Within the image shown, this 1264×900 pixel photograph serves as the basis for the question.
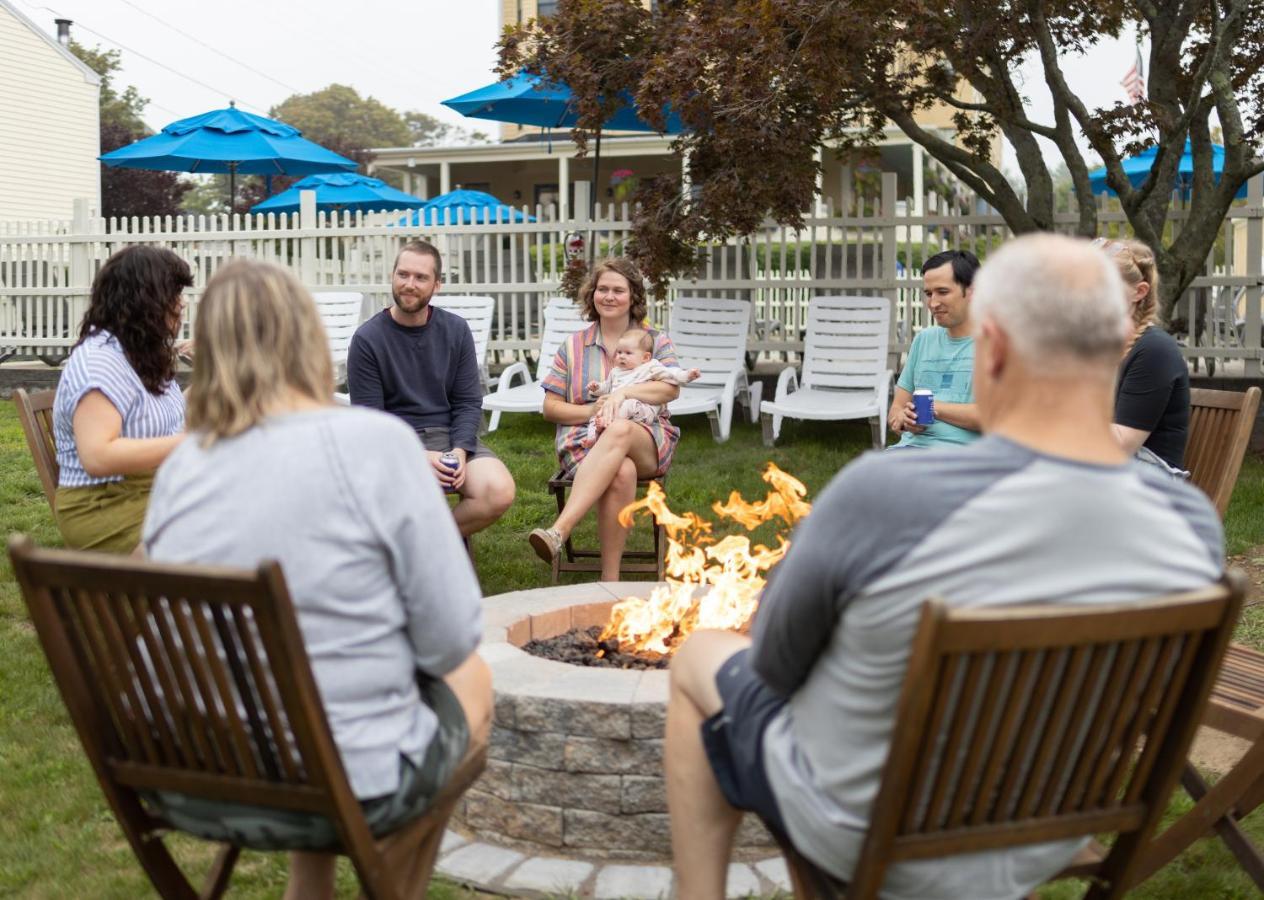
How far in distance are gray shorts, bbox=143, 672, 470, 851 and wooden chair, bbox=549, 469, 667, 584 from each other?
313cm

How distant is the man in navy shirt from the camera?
5312mm

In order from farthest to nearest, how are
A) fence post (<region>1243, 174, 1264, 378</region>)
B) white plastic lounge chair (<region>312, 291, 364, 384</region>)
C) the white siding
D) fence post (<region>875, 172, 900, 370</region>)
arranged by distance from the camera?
the white siding → white plastic lounge chair (<region>312, 291, 364, 384</region>) → fence post (<region>875, 172, 900, 370</region>) → fence post (<region>1243, 174, 1264, 378</region>)

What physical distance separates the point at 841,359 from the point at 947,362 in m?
4.81

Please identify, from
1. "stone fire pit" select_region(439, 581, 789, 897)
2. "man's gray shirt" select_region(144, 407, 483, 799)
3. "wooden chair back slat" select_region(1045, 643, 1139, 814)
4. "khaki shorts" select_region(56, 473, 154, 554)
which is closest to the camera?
"wooden chair back slat" select_region(1045, 643, 1139, 814)

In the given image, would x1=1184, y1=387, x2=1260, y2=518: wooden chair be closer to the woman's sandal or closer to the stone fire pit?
the stone fire pit

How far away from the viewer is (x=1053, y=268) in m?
1.86

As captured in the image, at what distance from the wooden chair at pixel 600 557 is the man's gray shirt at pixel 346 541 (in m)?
3.23

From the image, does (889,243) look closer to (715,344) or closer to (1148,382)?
(715,344)

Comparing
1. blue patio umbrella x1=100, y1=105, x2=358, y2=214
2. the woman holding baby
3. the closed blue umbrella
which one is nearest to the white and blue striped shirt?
the woman holding baby

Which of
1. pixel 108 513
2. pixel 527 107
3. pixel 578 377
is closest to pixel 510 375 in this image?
pixel 527 107

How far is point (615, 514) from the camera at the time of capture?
217 inches

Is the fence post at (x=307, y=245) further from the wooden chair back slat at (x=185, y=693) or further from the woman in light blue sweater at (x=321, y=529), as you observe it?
the wooden chair back slat at (x=185, y=693)

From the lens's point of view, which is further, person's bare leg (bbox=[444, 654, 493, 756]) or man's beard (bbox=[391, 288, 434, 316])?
man's beard (bbox=[391, 288, 434, 316])

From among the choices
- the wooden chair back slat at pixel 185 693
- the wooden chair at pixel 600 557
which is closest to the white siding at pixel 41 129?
the wooden chair at pixel 600 557
